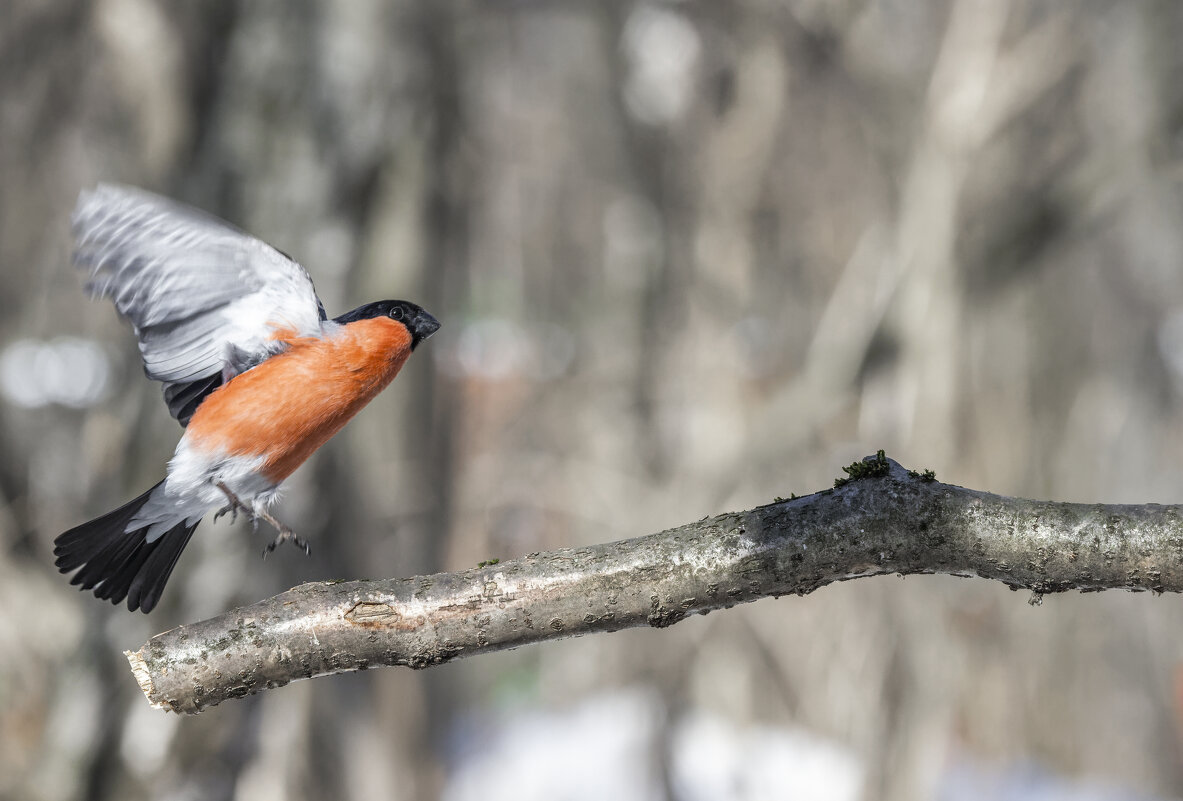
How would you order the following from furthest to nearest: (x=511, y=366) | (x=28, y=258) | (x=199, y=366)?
(x=511, y=366), (x=28, y=258), (x=199, y=366)

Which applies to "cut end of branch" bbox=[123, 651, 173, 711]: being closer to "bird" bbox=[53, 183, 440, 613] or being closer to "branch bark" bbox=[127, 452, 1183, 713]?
"branch bark" bbox=[127, 452, 1183, 713]

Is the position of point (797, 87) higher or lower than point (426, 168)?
higher

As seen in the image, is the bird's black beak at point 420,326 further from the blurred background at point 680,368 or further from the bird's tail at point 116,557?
the blurred background at point 680,368

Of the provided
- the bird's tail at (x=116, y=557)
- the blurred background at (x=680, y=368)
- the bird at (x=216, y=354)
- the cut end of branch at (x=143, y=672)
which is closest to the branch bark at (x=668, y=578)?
the cut end of branch at (x=143, y=672)

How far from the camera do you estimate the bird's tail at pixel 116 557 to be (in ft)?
5.96

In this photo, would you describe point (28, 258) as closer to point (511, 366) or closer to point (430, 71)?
point (430, 71)

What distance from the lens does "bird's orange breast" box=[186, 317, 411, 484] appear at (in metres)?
1.75

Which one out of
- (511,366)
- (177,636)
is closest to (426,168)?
(177,636)

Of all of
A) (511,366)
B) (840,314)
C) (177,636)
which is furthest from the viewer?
(511,366)

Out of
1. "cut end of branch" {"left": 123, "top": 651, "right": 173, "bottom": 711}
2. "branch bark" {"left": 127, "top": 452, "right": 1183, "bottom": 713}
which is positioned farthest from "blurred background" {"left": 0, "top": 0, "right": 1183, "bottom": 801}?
"cut end of branch" {"left": 123, "top": 651, "right": 173, "bottom": 711}

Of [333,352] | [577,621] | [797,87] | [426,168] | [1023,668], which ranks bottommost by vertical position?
[577,621]

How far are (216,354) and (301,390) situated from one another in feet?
0.78

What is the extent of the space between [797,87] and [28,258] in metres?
5.54

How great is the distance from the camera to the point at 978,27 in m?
5.16
